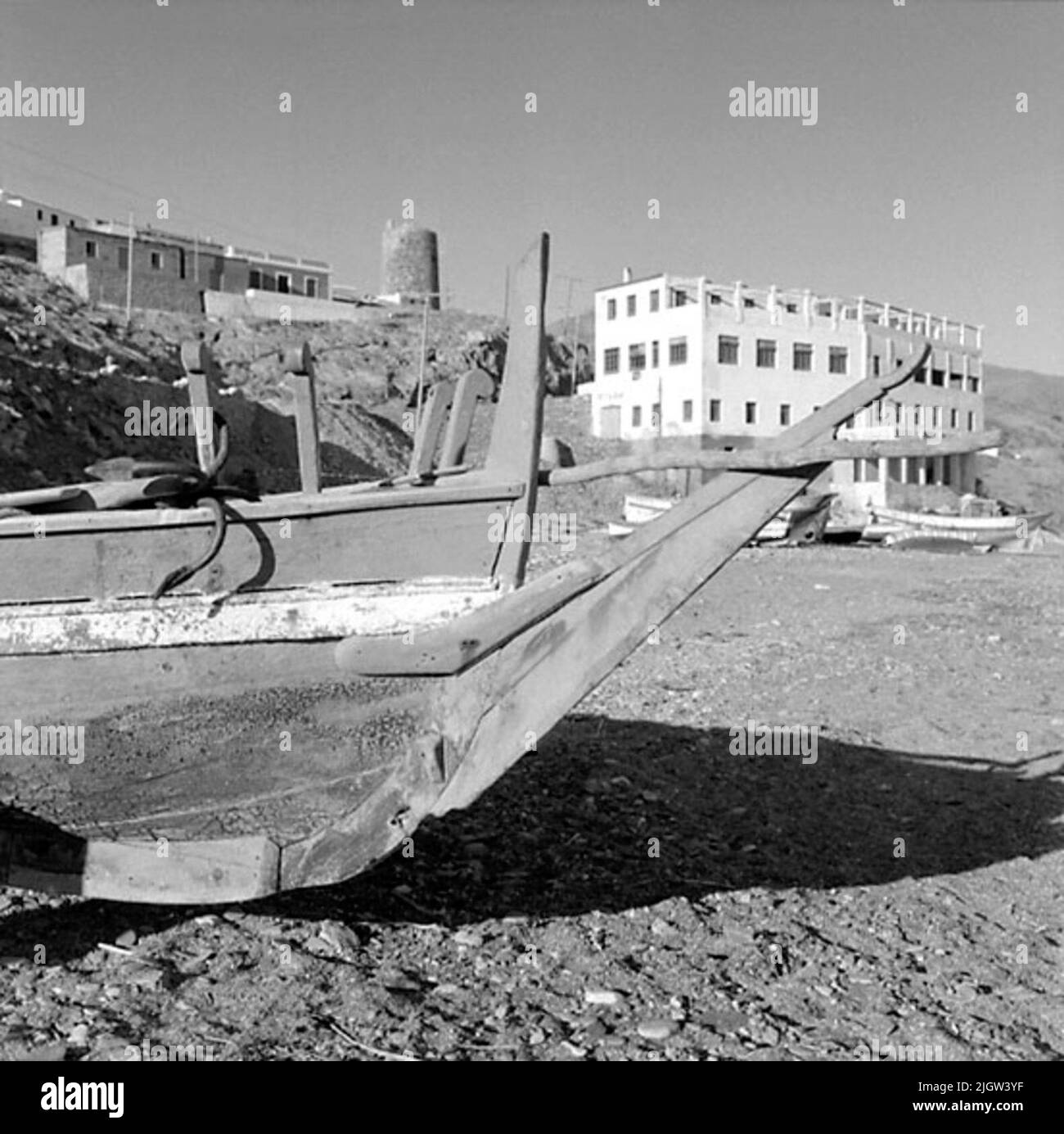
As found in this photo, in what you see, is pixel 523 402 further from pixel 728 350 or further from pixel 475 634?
pixel 728 350

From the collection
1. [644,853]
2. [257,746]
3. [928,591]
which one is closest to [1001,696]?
[644,853]

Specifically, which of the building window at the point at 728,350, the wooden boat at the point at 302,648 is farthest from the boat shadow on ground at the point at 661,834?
the building window at the point at 728,350

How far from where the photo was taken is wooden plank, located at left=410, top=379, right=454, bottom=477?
194 inches

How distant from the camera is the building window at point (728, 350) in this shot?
4594 centimetres

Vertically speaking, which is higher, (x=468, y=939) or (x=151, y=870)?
(x=151, y=870)

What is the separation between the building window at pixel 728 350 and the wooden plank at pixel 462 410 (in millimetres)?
42207

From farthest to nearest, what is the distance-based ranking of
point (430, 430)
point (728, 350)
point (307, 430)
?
point (728, 350) → point (430, 430) → point (307, 430)

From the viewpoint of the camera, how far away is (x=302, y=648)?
404 centimetres

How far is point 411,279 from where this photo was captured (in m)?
76.6

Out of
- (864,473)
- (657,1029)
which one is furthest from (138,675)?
(864,473)

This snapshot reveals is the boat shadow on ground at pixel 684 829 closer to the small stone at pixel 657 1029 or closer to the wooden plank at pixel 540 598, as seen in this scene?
the small stone at pixel 657 1029

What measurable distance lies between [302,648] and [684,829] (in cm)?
271

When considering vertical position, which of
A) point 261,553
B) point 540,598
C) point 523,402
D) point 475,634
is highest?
point 523,402

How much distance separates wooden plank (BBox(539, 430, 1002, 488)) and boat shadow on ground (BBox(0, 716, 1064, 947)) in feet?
6.18
